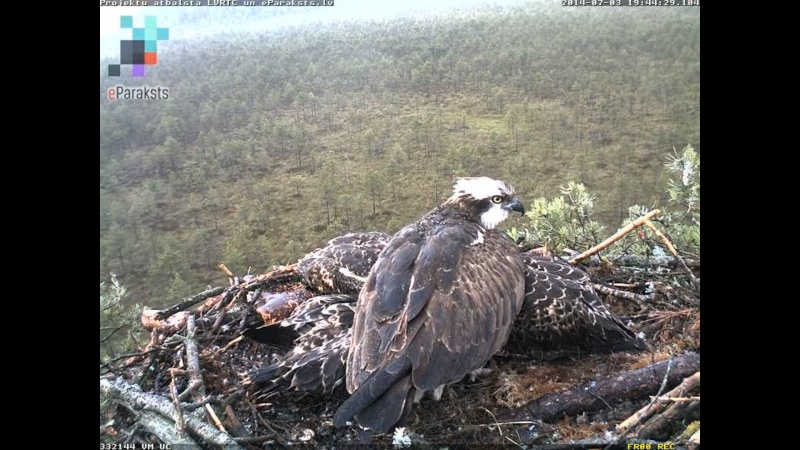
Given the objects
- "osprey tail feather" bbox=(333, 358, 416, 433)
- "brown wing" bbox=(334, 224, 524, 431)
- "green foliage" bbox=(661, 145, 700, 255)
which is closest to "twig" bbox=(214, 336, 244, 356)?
"brown wing" bbox=(334, 224, 524, 431)

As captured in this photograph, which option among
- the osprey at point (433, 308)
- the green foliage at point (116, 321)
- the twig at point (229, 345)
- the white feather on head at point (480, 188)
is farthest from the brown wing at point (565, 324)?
the green foliage at point (116, 321)

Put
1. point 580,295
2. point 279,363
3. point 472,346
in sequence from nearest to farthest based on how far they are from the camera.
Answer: point 472,346 → point 279,363 → point 580,295

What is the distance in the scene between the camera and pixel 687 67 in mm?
3762

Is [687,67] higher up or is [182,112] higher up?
[687,67]

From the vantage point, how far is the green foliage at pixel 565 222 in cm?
387

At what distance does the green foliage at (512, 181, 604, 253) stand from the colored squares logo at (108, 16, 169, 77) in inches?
94.3

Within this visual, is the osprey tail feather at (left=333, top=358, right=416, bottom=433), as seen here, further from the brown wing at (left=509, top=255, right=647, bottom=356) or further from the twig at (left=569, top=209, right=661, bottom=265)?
the twig at (left=569, top=209, right=661, bottom=265)

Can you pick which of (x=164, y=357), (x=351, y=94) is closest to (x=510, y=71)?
(x=351, y=94)

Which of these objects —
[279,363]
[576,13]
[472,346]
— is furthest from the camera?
[576,13]

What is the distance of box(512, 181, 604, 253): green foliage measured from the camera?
387cm

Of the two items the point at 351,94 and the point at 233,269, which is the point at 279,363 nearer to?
the point at 233,269

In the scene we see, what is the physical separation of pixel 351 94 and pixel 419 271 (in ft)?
4.04

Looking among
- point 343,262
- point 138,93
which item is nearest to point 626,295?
point 343,262

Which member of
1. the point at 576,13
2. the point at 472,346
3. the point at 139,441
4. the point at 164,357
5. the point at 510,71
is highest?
the point at 576,13
